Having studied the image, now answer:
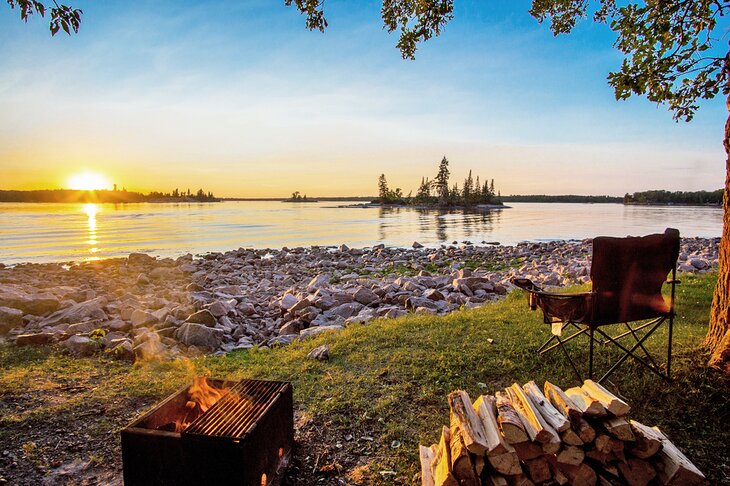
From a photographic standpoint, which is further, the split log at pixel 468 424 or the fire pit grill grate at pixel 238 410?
the fire pit grill grate at pixel 238 410

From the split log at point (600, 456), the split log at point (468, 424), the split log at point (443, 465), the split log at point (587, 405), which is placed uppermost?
the split log at point (587, 405)

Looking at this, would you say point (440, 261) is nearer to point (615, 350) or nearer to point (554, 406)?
point (615, 350)

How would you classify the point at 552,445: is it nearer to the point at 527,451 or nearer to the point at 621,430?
the point at 527,451

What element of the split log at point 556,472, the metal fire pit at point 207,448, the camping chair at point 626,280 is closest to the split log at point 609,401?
the split log at point 556,472

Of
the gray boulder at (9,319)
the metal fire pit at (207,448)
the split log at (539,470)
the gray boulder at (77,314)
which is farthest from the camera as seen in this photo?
the gray boulder at (77,314)

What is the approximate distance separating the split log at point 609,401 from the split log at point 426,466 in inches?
54.6

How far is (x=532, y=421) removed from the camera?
2.92 meters

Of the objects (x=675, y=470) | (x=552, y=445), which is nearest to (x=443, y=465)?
(x=552, y=445)

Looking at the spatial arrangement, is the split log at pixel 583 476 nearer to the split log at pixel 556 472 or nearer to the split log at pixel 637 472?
the split log at pixel 556 472

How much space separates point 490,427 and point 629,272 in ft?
8.22

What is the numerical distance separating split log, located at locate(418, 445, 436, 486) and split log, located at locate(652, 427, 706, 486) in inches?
63.8

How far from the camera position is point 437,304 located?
33.2 ft

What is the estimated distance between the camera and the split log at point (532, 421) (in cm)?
276

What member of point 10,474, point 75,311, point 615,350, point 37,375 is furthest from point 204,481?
point 75,311
